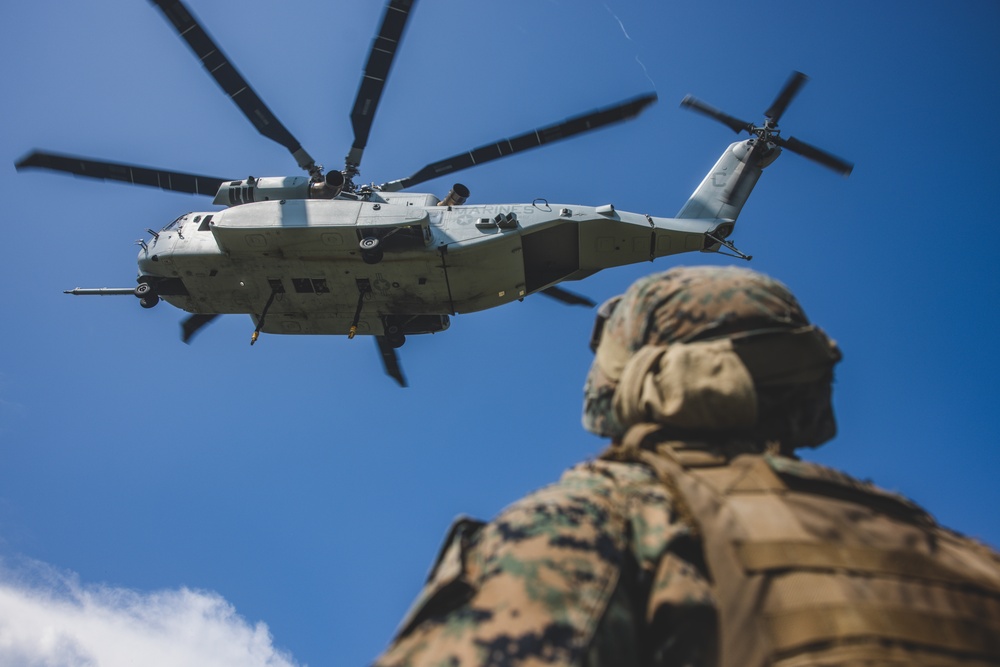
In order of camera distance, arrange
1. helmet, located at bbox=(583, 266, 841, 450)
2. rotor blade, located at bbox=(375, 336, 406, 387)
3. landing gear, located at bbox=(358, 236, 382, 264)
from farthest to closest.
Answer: rotor blade, located at bbox=(375, 336, 406, 387)
landing gear, located at bbox=(358, 236, 382, 264)
helmet, located at bbox=(583, 266, 841, 450)

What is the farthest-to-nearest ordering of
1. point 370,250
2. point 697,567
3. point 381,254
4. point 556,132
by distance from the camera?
point 556,132
point 381,254
point 370,250
point 697,567

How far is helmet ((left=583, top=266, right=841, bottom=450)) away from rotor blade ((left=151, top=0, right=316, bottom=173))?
11118mm

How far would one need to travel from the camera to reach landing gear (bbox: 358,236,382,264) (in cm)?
1127

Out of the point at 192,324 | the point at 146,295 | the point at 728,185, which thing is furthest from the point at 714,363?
the point at 192,324

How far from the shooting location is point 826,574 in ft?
4.50

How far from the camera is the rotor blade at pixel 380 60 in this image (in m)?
11.0

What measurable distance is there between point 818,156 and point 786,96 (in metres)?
1.35

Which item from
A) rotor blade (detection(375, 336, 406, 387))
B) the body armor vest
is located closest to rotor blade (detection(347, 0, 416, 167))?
rotor blade (detection(375, 336, 406, 387))

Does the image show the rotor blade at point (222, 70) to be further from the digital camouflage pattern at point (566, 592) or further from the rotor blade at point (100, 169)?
the digital camouflage pattern at point (566, 592)

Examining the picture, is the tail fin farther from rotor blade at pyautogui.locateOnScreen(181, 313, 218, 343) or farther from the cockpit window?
rotor blade at pyautogui.locateOnScreen(181, 313, 218, 343)

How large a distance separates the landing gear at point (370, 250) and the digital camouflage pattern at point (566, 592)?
395 inches

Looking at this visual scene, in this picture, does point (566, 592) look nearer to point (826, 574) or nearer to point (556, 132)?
point (826, 574)

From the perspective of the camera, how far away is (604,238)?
12.2 m

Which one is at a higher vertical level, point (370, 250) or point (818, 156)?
point (818, 156)
